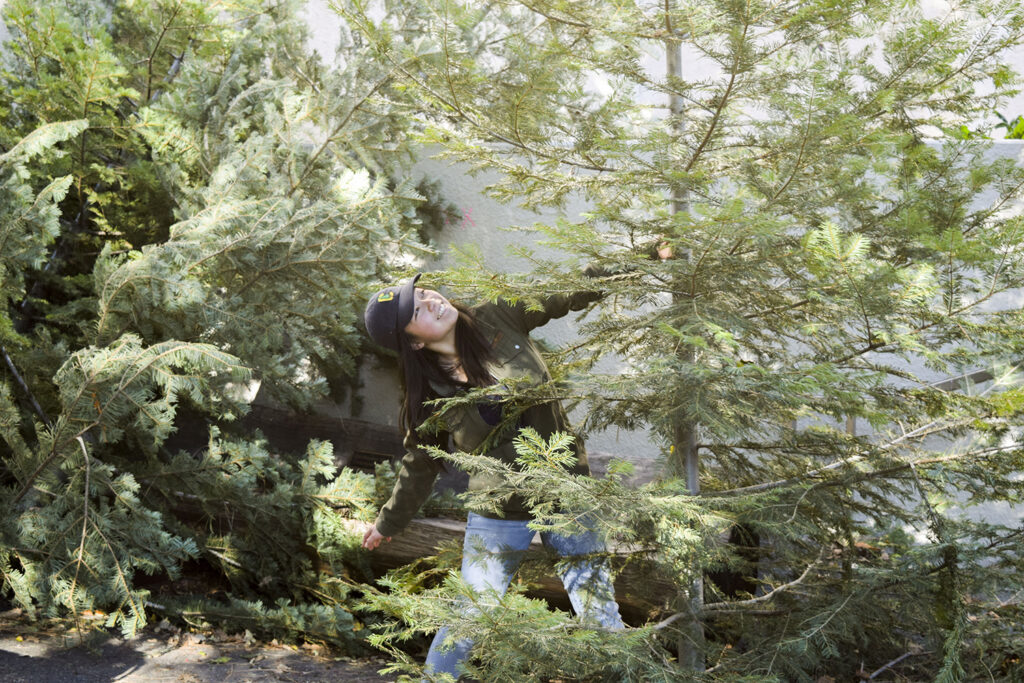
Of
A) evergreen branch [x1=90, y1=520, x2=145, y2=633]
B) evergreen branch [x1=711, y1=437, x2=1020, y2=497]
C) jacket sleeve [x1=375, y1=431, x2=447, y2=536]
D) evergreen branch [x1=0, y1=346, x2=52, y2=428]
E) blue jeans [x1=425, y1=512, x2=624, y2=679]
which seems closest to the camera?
evergreen branch [x1=711, y1=437, x2=1020, y2=497]

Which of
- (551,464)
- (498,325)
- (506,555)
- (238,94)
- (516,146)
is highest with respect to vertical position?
(238,94)

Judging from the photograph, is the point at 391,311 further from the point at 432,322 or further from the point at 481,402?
the point at 481,402

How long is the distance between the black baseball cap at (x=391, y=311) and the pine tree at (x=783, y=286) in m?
0.29

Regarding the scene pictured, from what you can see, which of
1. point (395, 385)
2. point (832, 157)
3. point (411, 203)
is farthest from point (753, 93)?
point (395, 385)

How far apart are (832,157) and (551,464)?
1.52m

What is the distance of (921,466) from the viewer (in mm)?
2760

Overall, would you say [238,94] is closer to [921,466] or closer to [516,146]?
[516,146]

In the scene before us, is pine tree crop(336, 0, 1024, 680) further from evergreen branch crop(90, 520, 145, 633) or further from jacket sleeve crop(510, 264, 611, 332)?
evergreen branch crop(90, 520, 145, 633)

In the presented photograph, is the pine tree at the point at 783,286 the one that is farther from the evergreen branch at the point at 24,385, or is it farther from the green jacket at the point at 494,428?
the evergreen branch at the point at 24,385

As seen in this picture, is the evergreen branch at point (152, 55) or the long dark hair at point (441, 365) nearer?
the long dark hair at point (441, 365)

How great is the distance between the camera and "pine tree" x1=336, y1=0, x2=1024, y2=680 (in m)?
2.47

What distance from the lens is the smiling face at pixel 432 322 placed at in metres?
3.19

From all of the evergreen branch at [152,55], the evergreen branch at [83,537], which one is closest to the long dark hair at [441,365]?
the evergreen branch at [83,537]

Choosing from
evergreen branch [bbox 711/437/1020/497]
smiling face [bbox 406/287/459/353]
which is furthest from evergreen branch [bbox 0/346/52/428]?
evergreen branch [bbox 711/437/1020/497]
